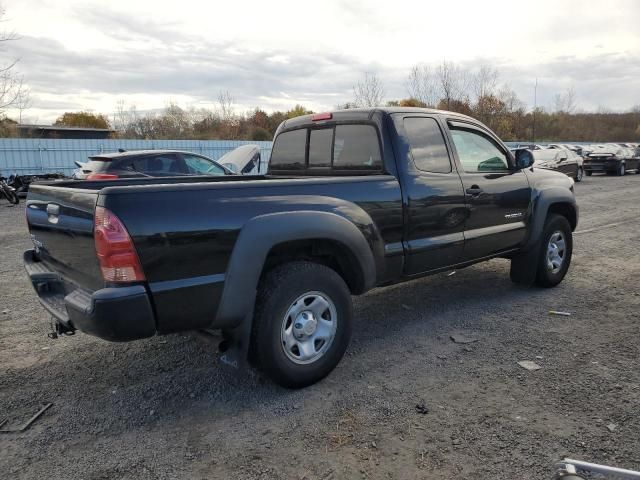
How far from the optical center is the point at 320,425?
2.99 metres

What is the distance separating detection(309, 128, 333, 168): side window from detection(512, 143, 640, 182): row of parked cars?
17422 mm

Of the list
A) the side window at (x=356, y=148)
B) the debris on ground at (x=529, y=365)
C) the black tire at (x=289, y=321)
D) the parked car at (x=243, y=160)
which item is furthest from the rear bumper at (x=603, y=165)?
the black tire at (x=289, y=321)

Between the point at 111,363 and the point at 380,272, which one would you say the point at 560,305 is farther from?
the point at 111,363

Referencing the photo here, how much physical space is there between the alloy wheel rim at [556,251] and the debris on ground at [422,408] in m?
3.09

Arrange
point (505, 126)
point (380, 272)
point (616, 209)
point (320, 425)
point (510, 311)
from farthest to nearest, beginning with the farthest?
point (505, 126), point (616, 209), point (510, 311), point (380, 272), point (320, 425)

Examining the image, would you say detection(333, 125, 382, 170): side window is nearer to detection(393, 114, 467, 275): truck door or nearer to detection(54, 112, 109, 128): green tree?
detection(393, 114, 467, 275): truck door

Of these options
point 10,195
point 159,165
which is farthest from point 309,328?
point 10,195

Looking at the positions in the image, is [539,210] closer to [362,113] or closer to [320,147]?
[362,113]

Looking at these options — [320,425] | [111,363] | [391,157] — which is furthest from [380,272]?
[111,363]

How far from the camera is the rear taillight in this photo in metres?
2.61

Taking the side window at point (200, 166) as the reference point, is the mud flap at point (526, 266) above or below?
below

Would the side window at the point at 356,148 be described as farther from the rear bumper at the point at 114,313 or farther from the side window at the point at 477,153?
the rear bumper at the point at 114,313

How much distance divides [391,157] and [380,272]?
0.95 meters

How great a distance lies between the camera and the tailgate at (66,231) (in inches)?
110
